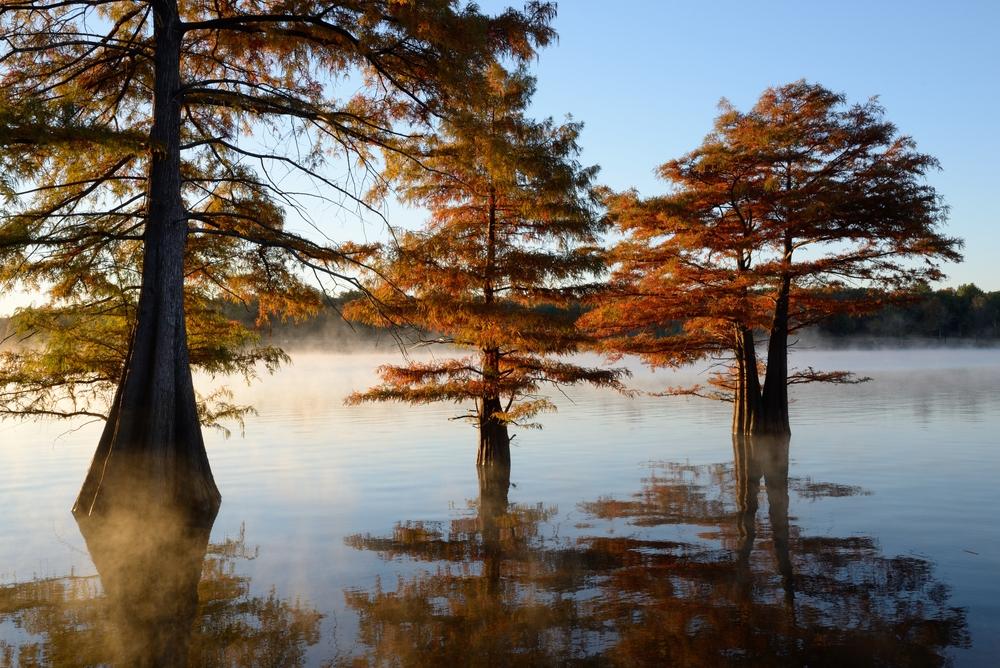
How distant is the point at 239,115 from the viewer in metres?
15.0

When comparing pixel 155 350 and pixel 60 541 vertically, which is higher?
pixel 155 350

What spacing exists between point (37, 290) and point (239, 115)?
4.55 metres

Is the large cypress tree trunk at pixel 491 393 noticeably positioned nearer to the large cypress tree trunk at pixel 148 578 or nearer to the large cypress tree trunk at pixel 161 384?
the large cypress tree trunk at pixel 161 384

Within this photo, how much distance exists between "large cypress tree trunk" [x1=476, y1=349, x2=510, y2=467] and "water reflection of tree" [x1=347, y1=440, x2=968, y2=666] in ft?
15.7

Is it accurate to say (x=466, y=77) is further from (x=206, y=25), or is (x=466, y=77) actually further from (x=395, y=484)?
(x=395, y=484)

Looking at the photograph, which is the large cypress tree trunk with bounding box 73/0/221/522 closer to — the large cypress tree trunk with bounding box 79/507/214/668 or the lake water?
the large cypress tree trunk with bounding box 79/507/214/668

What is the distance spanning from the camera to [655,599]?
26.9 feet

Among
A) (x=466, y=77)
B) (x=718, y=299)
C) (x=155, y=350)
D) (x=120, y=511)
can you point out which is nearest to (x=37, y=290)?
(x=155, y=350)

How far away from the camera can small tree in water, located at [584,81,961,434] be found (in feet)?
66.3

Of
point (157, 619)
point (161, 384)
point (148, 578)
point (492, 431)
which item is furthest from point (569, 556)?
point (492, 431)

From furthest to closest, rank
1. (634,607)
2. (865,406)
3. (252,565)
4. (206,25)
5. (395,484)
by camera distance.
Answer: (865,406) → (395,484) → (206,25) → (252,565) → (634,607)

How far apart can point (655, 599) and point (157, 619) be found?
4814 mm

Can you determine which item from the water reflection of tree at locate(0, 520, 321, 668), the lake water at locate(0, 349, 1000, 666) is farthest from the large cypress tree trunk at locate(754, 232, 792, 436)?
the water reflection of tree at locate(0, 520, 321, 668)

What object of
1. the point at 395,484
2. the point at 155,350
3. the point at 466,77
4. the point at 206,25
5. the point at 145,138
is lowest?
the point at 395,484
